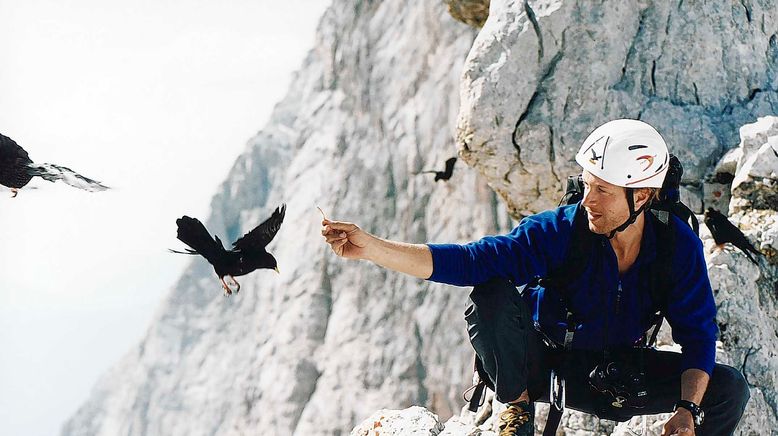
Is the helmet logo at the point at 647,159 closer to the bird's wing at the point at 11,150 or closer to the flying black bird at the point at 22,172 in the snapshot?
the flying black bird at the point at 22,172

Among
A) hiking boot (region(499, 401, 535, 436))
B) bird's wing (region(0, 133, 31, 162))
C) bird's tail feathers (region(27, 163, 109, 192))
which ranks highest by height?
bird's wing (region(0, 133, 31, 162))

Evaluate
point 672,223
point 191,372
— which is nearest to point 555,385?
point 672,223

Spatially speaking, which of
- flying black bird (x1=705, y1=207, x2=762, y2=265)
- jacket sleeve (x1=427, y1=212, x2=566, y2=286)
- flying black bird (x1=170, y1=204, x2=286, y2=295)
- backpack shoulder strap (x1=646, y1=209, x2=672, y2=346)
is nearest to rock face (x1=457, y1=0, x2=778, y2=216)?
flying black bird (x1=705, y1=207, x2=762, y2=265)

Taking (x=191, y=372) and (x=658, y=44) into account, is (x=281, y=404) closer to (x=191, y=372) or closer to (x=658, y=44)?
(x=191, y=372)

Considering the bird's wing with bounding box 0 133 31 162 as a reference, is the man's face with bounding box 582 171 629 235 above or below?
below

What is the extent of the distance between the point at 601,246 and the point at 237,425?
1218 inches

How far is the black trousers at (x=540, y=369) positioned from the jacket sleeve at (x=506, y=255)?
0.09 metres

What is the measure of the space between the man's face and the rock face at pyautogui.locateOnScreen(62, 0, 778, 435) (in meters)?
1.93

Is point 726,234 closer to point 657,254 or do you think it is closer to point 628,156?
point 657,254

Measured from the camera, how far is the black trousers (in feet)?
14.6

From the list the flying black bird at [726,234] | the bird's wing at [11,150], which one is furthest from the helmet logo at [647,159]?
the bird's wing at [11,150]

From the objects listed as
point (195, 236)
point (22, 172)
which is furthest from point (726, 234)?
point (22, 172)

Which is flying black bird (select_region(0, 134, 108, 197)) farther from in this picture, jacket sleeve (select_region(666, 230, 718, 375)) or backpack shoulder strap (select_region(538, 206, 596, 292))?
jacket sleeve (select_region(666, 230, 718, 375))

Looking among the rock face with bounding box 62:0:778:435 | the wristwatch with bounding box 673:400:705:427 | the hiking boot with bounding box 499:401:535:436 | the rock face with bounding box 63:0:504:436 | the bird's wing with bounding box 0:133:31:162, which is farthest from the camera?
the rock face with bounding box 63:0:504:436
